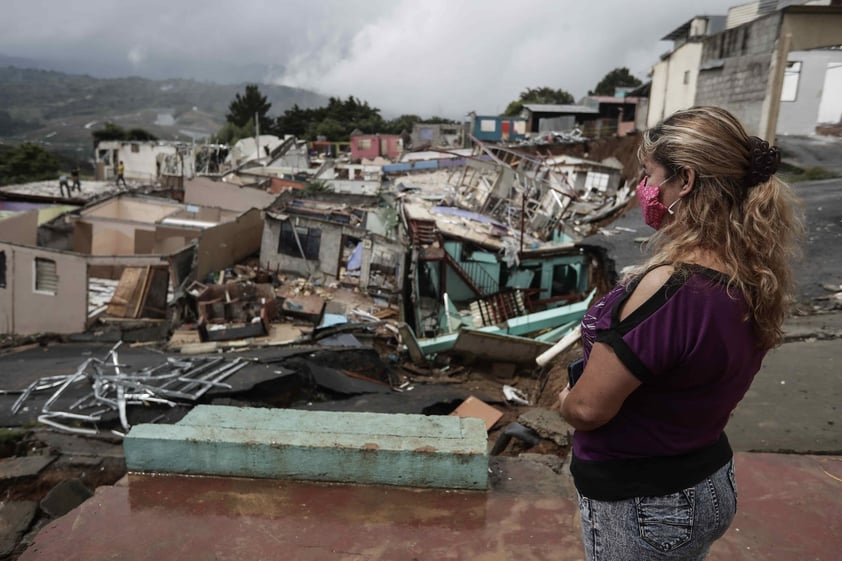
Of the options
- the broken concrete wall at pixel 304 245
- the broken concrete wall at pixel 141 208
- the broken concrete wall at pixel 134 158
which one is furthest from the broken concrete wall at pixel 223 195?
the broken concrete wall at pixel 134 158

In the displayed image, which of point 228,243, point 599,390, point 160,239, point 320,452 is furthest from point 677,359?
point 160,239

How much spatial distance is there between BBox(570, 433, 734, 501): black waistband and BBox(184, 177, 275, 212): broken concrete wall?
21471 mm

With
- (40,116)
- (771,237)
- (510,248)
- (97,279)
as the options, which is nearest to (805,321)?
(771,237)

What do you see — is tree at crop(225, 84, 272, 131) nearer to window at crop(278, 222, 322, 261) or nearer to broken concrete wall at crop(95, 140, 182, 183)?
broken concrete wall at crop(95, 140, 182, 183)

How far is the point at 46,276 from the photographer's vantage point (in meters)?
12.2

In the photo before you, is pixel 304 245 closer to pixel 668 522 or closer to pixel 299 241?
pixel 299 241

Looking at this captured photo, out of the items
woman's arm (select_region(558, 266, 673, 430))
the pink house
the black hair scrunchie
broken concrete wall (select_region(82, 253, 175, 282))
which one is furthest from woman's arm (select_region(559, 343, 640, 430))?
the pink house

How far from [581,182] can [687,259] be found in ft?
79.4

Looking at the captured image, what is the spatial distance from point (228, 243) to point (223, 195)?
8412mm

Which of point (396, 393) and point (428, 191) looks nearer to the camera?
point (396, 393)

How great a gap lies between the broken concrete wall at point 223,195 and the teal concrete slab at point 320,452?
772 inches

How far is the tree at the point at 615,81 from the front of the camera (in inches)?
2208

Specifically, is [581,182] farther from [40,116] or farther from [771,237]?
[40,116]

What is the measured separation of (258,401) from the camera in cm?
565
